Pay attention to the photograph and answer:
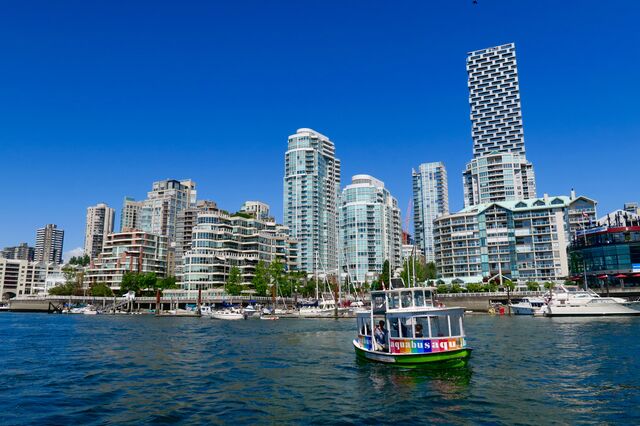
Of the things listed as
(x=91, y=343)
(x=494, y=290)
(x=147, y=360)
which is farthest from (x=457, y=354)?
(x=494, y=290)

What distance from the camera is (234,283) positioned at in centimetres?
15688

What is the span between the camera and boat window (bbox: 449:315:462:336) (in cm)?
3662

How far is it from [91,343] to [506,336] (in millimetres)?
51561

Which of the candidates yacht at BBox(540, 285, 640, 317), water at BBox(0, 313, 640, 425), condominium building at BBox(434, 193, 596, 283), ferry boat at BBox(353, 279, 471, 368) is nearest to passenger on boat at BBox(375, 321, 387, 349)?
ferry boat at BBox(353, 279, 471, 368)

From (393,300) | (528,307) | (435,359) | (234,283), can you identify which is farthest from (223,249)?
(435,359)

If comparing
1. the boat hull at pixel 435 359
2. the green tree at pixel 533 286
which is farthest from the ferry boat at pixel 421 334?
the green tree at pixel 533 286

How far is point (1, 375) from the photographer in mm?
36969

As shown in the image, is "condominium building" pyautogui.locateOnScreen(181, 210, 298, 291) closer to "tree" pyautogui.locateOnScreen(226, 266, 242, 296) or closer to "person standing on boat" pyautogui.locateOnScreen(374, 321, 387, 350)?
"tree" pyautogui.locateOnScreen(226, 266, 242, 296)

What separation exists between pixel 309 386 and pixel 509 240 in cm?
14687

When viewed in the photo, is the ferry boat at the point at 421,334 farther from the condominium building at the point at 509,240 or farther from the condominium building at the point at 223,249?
the condominium building at the point at 223,249

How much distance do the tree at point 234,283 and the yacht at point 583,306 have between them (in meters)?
89.1

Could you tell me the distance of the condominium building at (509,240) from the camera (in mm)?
158750

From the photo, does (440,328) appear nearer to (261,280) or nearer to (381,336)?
(381,336)

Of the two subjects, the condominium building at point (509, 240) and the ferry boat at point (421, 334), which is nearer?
the ferry boat at point (421, 334)
